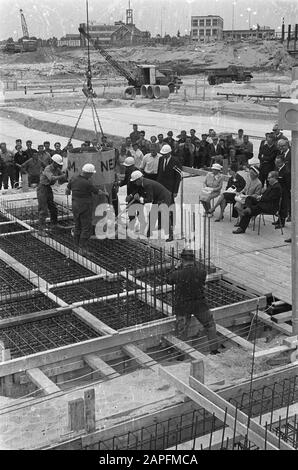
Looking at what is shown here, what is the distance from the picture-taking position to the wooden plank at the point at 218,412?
5036mm

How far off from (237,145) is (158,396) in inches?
418

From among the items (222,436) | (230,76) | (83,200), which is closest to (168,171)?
(83,200)

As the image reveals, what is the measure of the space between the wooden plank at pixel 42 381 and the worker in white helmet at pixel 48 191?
4663mm

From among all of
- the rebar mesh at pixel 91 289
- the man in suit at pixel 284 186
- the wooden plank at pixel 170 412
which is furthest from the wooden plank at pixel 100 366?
the man in suit at pixel 284 186

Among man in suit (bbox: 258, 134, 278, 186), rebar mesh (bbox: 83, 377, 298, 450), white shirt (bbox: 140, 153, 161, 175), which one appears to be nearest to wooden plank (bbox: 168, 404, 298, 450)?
rebar mesh (bbox: 83, 377, 298, 450)

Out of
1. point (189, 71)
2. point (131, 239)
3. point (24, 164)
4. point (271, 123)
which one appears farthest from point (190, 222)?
point (189, 71)

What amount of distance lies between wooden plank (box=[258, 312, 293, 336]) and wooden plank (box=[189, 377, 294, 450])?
1.88 metres

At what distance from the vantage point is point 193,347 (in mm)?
7230

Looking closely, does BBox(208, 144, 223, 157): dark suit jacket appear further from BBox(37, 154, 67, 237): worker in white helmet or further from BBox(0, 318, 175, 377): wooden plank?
BBox(0, 318, 175, 377): wooden plank

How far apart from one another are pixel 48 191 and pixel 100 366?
16.9ft

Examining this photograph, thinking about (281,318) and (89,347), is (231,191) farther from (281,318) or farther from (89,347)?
(89,347)

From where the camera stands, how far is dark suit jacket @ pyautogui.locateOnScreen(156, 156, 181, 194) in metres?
11.2
